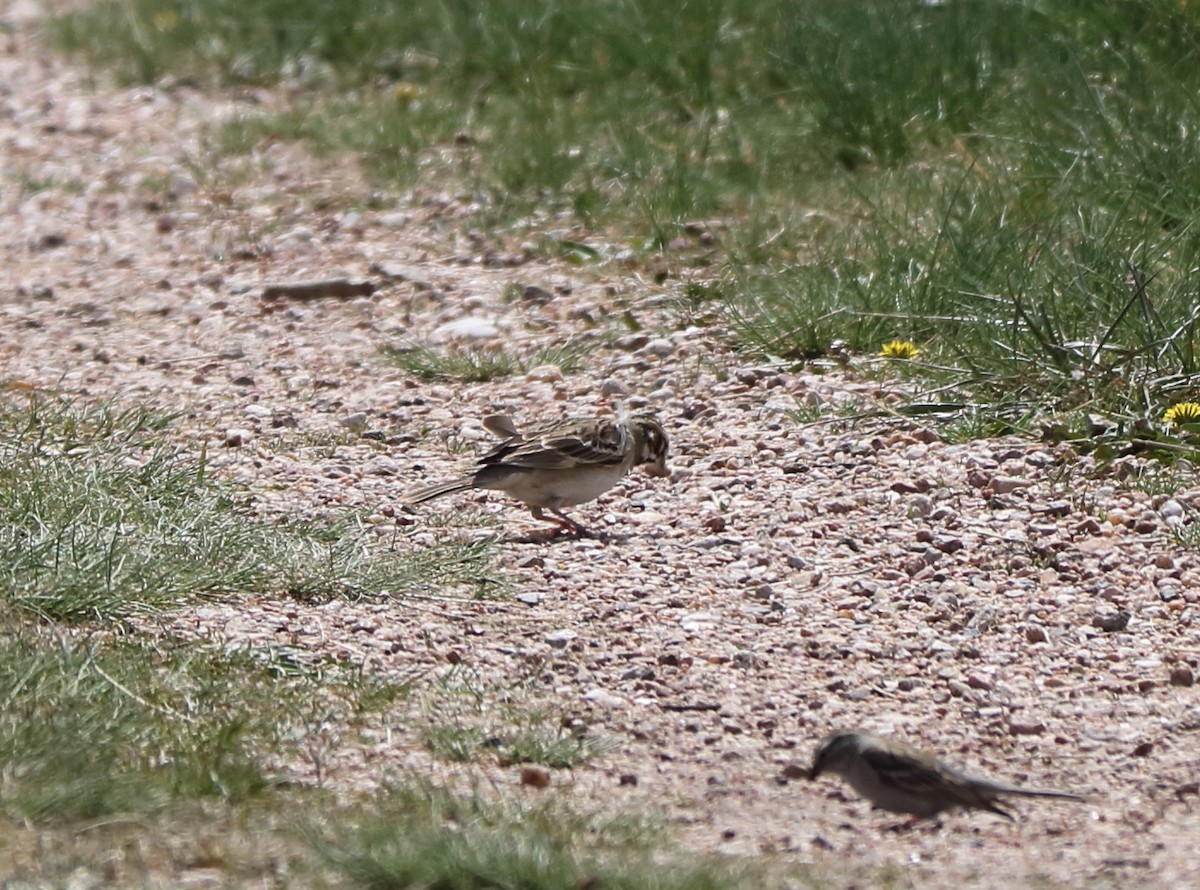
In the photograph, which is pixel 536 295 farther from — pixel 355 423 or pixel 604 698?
pixel 604 698

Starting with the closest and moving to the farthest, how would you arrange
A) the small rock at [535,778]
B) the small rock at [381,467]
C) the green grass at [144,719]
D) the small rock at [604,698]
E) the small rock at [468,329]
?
the green grass at [144,719], the small rock at [535,778], the small rock at [604,698], the small rock at [381,467], the small rock at [468,329]

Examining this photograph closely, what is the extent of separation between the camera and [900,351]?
24.8 ft

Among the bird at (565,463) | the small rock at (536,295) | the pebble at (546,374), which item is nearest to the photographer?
the bird at (565,463)

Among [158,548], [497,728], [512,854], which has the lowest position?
[497,728]

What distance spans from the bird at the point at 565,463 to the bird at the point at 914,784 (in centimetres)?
239

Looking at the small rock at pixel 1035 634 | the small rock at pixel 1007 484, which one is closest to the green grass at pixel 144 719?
the small rock at pixel 1035 634

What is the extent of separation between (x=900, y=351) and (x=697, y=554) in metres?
1.73

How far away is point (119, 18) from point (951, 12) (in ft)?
20.9

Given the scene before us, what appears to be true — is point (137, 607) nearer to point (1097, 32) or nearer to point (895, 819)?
point (895, 819)

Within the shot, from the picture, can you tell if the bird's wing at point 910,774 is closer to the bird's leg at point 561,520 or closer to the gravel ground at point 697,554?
the gravel ground at point 697,554

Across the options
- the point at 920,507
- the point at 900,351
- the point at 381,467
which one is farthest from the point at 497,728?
the point at 900,351

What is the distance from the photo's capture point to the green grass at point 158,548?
532 cm

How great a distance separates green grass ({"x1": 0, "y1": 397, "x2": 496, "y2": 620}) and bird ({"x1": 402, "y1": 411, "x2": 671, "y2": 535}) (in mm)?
411

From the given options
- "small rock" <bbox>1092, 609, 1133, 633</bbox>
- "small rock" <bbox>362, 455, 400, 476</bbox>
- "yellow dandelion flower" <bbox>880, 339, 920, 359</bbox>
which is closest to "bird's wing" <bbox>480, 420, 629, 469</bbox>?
"small rock" <bbox>362, 455, 400, 476</bbox>
